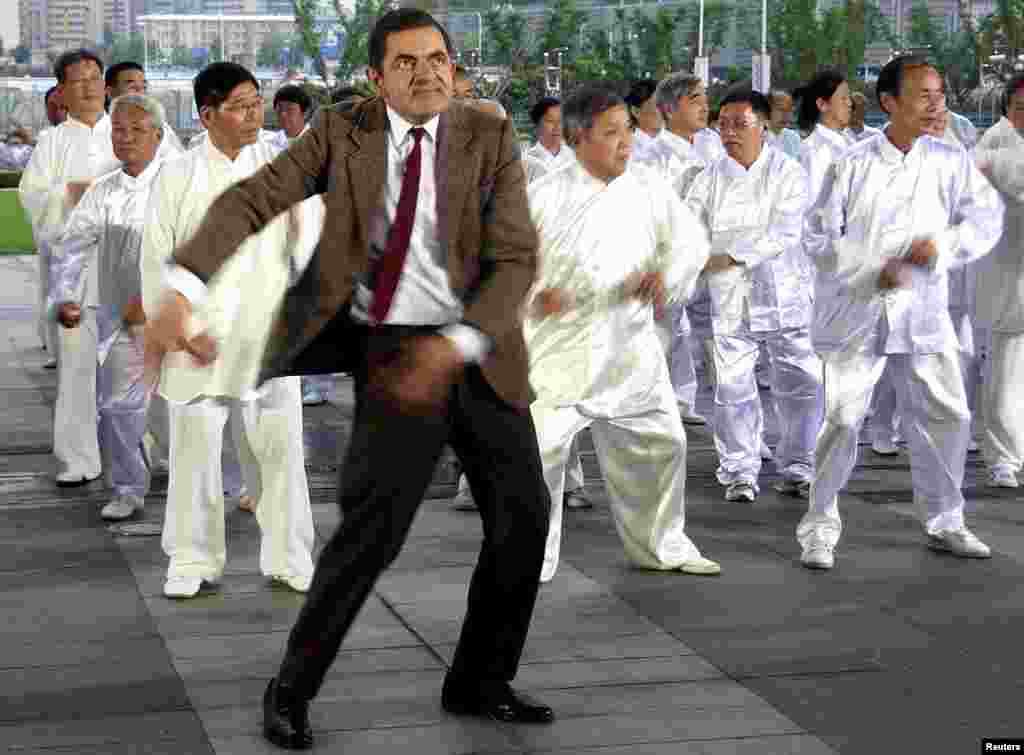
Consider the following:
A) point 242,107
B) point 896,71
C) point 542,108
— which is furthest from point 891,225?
point 542,108

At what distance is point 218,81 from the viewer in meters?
7.05

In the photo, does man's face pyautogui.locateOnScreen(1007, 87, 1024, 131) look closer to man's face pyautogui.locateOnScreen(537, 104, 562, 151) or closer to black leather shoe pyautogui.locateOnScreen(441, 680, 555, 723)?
man's face pyautogui.locateOnScreen(537, 104, 562, 151)

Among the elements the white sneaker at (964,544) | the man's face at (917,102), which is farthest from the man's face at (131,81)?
the white sneaker at (964,544)

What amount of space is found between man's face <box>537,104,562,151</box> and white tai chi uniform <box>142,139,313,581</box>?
5171mm

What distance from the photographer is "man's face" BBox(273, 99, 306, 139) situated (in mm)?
12734

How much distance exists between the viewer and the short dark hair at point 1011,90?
8.97 metres

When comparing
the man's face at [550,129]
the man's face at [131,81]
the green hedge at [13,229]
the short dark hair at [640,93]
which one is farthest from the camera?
the green hedge at [13,229]

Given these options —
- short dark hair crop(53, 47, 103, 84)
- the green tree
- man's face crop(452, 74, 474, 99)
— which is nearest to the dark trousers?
short dark hair crop(53, 47, 103, 84)

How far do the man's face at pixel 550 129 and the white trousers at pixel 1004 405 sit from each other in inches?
139

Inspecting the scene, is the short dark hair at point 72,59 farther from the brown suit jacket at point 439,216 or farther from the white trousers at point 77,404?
the brown suit jacket at point 439,216

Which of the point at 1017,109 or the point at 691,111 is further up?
the point at 1017,109

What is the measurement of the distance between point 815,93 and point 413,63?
7315mm

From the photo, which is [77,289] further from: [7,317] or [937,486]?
[7,317]

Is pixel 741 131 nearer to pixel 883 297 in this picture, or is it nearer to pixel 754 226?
pixel 754 226
